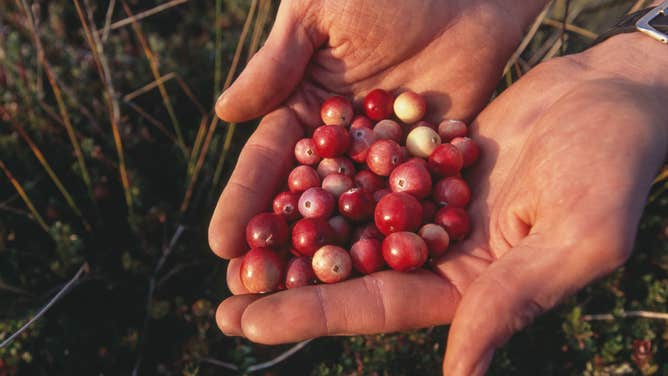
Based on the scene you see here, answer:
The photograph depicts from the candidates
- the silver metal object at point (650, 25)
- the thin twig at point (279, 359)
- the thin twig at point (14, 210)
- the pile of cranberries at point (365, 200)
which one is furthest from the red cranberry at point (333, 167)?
the silver metal object at point (650, 25)

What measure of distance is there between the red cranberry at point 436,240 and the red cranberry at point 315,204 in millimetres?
672

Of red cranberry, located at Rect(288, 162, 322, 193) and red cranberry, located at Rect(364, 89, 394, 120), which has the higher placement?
red cranberry, located at Rect(364, 89, 394, 120)

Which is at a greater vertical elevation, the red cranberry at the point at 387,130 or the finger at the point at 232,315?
the red cranberry at the point at 387,130

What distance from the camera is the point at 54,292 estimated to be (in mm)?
4316

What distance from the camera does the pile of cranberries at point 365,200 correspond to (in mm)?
3354

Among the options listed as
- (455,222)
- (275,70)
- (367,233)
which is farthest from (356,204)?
(275,70)

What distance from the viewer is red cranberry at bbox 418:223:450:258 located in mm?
3414

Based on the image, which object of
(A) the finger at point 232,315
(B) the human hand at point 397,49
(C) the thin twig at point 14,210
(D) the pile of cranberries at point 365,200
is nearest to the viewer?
(A) the finger at point 232,315

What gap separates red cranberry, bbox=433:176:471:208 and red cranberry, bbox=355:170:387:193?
45 centimetres

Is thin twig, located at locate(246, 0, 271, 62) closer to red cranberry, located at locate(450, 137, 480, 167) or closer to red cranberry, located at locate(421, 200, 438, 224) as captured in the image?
red cranberry, located at locate(450, 137, 480, 167)

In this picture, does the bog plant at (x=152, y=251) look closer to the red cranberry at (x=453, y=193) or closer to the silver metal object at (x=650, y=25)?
the red cranberry at (x=453, y=193)

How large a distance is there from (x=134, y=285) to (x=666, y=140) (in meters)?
3.83

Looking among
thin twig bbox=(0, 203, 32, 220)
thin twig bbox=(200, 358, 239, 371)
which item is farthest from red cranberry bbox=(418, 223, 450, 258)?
→ thin twig bbox=(0, 203, 32, 220)

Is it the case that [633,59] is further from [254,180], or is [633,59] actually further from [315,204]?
[254,180]
